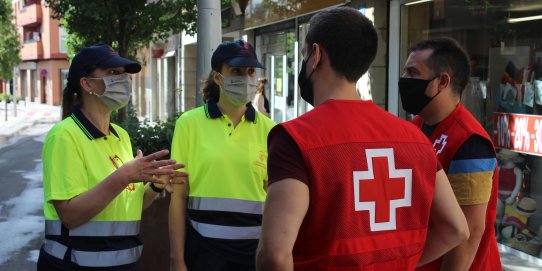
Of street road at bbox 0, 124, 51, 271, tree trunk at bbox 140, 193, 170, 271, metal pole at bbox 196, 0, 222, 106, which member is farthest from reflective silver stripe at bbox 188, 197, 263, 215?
street road at bbox 0, 124, 51, 271

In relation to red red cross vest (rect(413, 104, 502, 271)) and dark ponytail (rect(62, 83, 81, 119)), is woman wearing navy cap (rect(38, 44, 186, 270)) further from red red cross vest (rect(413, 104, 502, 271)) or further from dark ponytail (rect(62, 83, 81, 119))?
red red cross vest (rect(413, 104, 502, 271))

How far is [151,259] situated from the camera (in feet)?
13.4

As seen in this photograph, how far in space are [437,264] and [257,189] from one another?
999mm

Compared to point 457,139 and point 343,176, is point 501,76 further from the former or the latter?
point 343,176

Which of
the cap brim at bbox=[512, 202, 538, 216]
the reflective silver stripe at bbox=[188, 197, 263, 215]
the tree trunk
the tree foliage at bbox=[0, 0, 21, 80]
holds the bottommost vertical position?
the cap brim at bbox=[512, 202, 538, 216]

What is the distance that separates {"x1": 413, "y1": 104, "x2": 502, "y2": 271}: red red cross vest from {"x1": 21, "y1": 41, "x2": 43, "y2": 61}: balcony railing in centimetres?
5597

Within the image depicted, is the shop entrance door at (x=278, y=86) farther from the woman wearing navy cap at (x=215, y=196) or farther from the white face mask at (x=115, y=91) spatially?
the white face mask at (x=115, y=91)

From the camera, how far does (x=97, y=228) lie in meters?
2.62

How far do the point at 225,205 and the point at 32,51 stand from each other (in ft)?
187

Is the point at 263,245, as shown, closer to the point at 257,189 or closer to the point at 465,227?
the point at 465,227

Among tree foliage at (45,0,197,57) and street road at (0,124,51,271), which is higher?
tree foliage at (45,0,197,57)

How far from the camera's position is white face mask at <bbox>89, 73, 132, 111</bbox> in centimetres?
287

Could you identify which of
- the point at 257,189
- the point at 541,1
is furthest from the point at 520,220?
the point at 257,189

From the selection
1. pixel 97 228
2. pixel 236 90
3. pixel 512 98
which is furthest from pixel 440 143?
pixel 512 98
